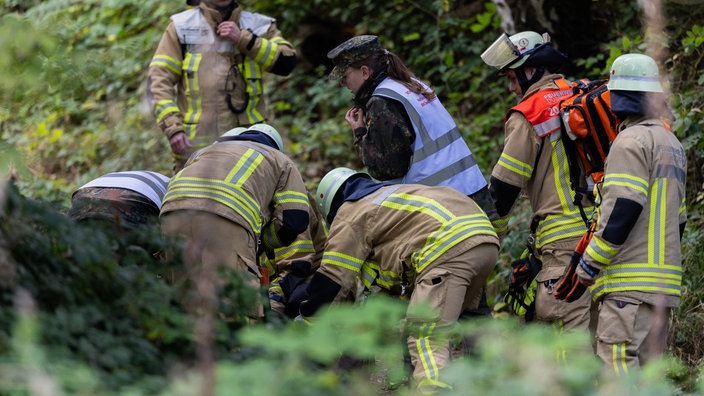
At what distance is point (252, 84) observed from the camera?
7332 mm

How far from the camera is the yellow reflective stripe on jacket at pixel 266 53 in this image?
7.23 m

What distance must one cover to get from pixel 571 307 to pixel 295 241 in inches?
61.8

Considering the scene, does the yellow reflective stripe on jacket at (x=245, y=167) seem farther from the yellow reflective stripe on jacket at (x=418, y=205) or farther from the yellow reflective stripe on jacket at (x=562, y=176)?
the yellow reflective stripe on jacket at (x=562, y=176)

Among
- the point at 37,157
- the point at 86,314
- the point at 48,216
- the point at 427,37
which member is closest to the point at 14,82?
the point at 48,216

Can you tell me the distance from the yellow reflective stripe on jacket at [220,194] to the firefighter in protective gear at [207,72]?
210 cm

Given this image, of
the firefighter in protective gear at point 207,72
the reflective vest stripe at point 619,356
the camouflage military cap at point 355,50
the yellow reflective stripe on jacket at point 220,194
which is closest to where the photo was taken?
the reflective vest stripe at point 619,356

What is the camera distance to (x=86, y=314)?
3076 mm

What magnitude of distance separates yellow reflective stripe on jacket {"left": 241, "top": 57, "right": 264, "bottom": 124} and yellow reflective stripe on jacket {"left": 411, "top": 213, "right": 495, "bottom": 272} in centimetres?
283

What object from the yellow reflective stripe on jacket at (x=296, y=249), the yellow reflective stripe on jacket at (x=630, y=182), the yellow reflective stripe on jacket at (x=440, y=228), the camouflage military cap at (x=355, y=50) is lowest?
the yellow reflective stripe on jacket at (x=296, y=249)

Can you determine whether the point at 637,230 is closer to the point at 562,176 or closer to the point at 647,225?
the point at 647,225

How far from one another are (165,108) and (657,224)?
392 cm

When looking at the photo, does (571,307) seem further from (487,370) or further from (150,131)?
(150,131)

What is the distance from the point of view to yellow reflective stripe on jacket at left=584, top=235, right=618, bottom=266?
4.61 metres

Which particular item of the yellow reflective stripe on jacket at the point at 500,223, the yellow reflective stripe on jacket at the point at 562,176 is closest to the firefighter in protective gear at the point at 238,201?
the yellow reflective stripe on jacket at the point at 500,223
